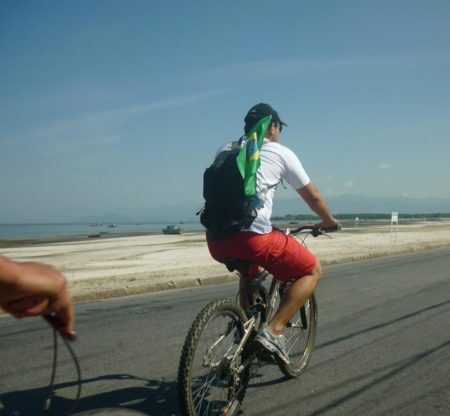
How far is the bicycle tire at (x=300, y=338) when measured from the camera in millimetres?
4488

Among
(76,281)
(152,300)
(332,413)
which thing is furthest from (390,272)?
(332,413)

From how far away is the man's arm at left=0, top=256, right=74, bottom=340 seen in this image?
1121mm

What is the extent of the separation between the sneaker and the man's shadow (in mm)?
782

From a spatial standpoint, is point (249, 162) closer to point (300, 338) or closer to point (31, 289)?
point (300, 338)

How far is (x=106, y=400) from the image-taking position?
13.1ft

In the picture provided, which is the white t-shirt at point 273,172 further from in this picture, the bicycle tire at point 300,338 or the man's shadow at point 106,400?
the man's shadow at point 106,400

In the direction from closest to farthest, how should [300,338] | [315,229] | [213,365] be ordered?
1. [213,365]
2. [315,229]
3. [300,338]

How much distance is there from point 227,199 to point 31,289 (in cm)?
239

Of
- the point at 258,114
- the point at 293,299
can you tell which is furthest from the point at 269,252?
the point at 258,114

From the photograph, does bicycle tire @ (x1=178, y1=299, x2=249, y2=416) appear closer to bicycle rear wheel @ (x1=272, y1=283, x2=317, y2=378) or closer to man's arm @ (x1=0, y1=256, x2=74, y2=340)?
bicycle rear wheel @ (x1=272, y1=283, x2=317, y2=378)

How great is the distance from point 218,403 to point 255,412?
38cm

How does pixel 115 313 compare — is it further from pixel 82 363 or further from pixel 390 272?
pixel 390 272

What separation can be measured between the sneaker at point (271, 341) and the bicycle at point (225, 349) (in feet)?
0.18

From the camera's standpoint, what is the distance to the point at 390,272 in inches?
509
